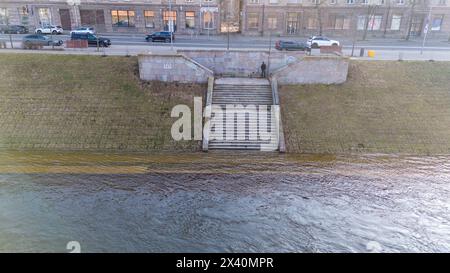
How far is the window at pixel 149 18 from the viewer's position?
52906 millimetres

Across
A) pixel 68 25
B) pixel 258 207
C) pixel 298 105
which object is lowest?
pixel 258 207

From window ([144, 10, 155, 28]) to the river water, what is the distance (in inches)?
1426

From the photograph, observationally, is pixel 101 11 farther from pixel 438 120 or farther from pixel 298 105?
pixel 438 120

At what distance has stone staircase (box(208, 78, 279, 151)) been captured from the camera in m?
24.1

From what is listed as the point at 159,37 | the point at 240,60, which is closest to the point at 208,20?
the point at 159,37

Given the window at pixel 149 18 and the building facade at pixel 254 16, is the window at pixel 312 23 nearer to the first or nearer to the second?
the building facade at pixel 254 16

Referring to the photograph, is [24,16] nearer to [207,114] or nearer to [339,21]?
[207,114]

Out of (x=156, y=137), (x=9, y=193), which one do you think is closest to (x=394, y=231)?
(x=156, y=137)

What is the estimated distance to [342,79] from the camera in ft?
96.4

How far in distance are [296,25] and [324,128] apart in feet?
114

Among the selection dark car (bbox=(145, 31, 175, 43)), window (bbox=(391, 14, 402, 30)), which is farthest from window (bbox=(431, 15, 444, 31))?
dark car (bbox=(145, 31, 175, 43))

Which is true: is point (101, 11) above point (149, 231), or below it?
above

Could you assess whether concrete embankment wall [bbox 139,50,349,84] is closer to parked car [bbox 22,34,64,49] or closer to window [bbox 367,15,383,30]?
parked car [bbox 22,34,64,49]

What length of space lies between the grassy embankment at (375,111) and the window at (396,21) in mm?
27829
